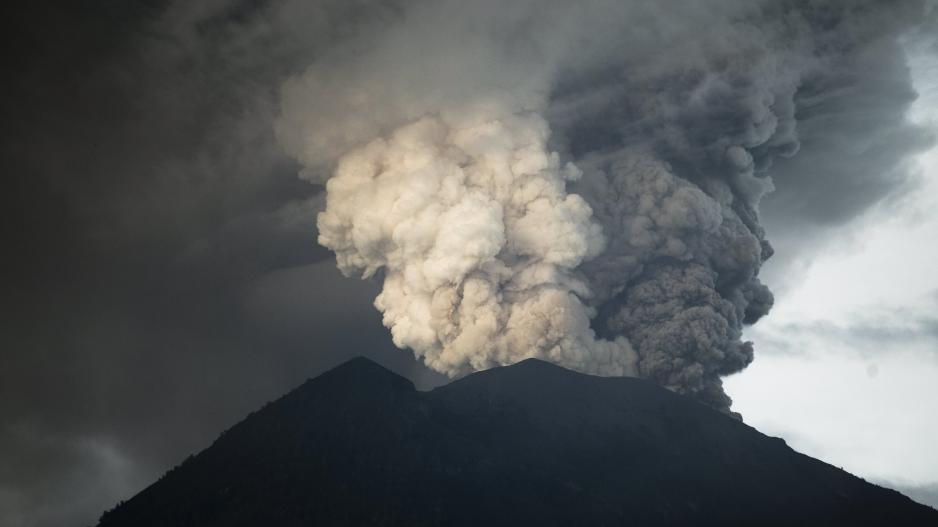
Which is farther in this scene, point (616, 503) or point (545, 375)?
point (545, 375)

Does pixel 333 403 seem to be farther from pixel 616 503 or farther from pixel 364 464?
pixel 616 503

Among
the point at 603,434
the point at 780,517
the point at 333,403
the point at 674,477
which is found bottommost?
the point at 780,517

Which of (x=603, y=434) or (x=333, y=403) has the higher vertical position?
(x=333, y=403)

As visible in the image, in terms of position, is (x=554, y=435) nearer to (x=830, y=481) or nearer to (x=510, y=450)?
(x=510, y=450)

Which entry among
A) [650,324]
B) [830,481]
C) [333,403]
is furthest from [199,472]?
[830,481]

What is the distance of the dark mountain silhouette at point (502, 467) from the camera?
57.1 m

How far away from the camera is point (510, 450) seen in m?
65.0

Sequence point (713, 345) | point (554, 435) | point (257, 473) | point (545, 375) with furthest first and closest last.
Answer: point (545, 375) < point (554, 435) < point (257, 473) < point (713, 345)

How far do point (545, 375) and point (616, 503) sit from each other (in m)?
20.0

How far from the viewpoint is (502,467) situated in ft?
204

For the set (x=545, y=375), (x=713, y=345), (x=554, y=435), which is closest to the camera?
(x=713, y=345)

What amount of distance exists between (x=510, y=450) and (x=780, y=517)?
22.6 m

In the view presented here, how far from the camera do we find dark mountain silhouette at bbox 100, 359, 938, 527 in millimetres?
57062

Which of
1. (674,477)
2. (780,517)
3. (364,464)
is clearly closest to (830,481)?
(780,517)
